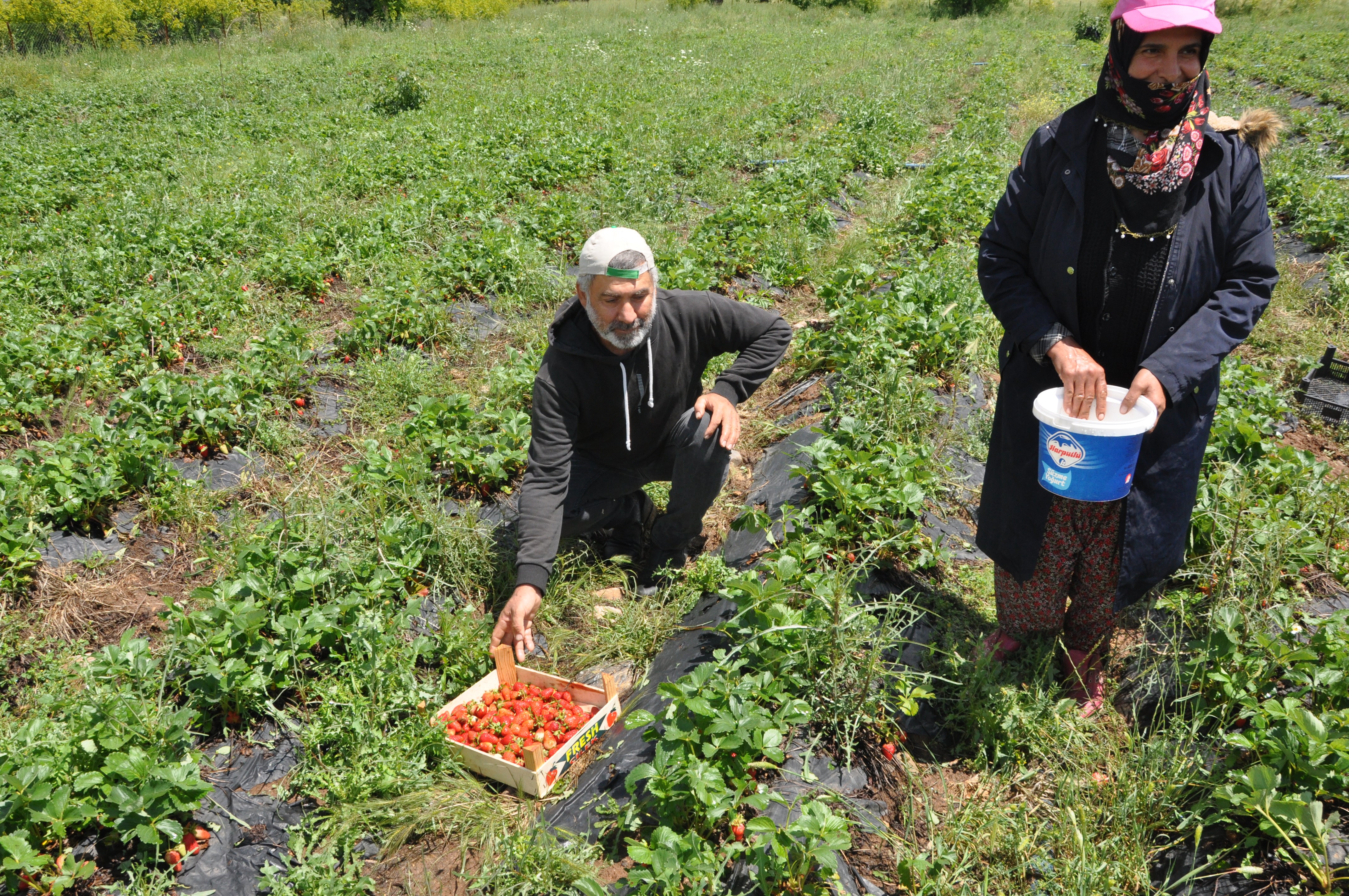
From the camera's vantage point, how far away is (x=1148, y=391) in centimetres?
225

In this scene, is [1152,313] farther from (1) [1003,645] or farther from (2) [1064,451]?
(1) [1003,645]

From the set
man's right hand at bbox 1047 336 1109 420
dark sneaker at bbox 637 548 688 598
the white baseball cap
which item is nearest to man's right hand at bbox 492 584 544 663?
dark sneaker at bbox 637 548 688 598

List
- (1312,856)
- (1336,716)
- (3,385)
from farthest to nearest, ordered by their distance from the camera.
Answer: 1. (3,385)
2. (1336,716)
3. (1312,856)

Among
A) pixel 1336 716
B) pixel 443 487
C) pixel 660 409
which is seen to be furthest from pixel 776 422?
pixel 1336 716

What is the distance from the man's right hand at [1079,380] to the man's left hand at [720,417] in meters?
1.34

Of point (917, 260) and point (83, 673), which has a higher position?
point (917, 260)

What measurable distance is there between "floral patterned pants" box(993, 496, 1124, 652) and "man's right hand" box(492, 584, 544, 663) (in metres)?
1.57

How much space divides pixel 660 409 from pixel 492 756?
1.59m

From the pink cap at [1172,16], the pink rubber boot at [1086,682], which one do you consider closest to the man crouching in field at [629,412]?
the pink rubber boot at [1086,682]

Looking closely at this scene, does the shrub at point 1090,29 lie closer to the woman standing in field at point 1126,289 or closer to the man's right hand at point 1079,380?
the woman standing in field at point 1126,289

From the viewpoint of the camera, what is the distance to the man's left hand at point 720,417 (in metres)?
3.46

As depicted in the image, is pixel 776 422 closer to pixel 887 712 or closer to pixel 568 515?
pixel 568 515

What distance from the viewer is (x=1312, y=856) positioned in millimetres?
Answer: 1950

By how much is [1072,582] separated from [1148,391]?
0.82 meters
